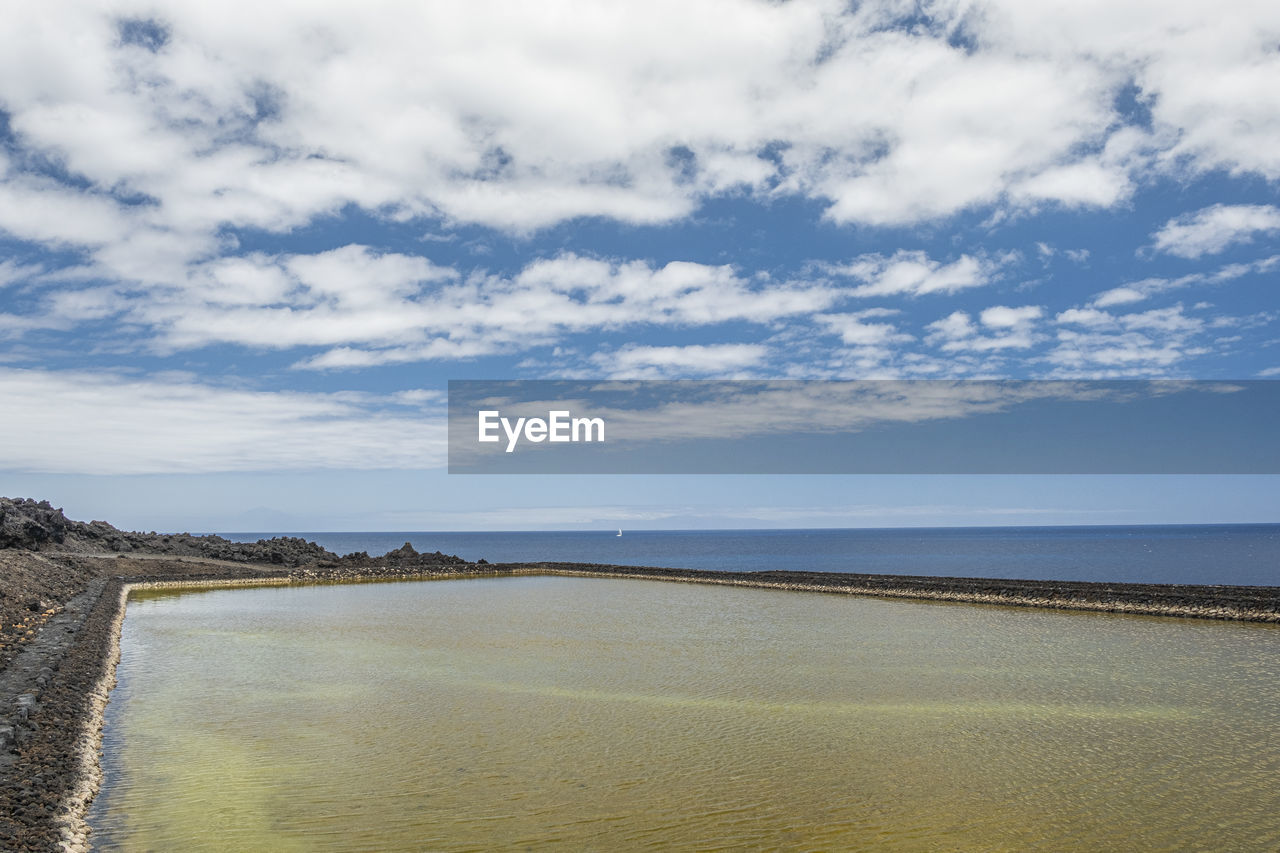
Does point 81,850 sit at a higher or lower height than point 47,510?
lower

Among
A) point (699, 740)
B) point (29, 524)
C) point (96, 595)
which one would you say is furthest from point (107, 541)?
point (699, 740)

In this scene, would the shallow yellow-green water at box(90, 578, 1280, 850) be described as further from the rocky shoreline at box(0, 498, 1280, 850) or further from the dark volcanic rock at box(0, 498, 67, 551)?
the dark volcanic rock at box(0, 498, 67, 551)

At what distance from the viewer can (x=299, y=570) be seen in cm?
5350

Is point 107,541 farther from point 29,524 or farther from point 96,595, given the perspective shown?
point 96,595

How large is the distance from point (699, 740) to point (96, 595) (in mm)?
31789

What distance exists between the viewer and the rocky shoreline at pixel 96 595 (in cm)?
1037

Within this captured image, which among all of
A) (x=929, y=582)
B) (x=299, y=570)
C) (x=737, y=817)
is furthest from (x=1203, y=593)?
(x=299, y=570)

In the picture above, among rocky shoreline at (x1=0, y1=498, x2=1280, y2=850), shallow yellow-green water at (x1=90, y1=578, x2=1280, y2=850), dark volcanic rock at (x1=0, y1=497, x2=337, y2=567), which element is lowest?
shallow yellow-green water at (x1=90, y1=578, x2=1280, y2=850)

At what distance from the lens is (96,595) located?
109 ft

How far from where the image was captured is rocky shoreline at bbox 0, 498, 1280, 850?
1037cm

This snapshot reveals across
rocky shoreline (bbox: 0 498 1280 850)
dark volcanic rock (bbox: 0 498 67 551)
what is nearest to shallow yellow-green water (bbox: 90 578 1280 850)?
rocky shoreline (bbox: 0 498 1280 850)

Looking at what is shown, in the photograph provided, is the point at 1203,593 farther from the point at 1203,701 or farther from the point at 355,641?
the point at 355,641

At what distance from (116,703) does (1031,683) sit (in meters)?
19.9

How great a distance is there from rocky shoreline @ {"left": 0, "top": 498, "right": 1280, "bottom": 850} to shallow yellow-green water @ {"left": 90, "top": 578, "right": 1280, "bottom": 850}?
0.71 m
